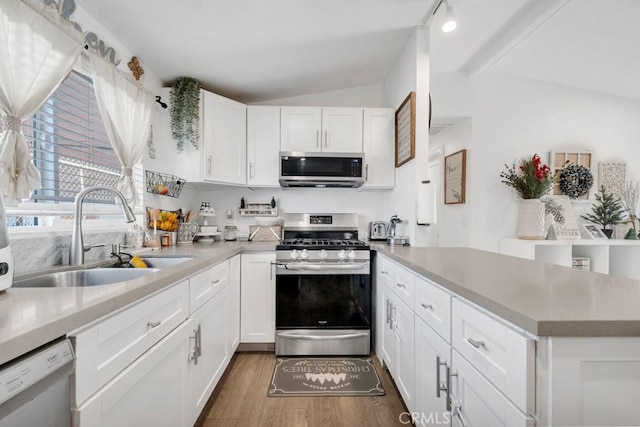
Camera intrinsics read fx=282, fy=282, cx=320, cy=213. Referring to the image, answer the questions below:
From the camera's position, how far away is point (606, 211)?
318 centimetres

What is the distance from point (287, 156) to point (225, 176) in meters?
0.60

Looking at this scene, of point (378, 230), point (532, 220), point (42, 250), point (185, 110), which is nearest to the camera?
point (42, 250)

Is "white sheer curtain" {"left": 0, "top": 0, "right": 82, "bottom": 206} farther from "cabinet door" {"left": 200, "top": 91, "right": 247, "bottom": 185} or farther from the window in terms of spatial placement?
"cabinet door" {"left": 200, "top": 91, "right": 247, "bottom": 185}

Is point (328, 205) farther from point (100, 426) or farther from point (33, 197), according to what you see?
point (100, 426)

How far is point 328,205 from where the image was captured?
2959 millimetres

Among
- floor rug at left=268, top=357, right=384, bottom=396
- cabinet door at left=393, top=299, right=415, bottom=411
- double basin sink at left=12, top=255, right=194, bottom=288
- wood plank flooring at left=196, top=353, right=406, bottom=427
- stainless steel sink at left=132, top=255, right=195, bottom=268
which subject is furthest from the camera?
floor rug at left=268, top=357, right=384, bottom=396

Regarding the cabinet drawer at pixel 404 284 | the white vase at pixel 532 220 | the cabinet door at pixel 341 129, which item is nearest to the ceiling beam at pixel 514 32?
the cabinet door at pixel 341 129

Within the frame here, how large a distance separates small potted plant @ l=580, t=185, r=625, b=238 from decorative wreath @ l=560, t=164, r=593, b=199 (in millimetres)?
216

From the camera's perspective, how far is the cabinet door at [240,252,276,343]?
2332 mm

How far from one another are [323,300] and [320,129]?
154cm

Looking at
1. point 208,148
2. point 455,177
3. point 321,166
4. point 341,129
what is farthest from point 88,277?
point 455,177

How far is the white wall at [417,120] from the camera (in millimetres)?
2092

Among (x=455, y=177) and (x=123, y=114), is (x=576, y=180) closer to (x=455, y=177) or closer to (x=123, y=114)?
(x=455, y=177)

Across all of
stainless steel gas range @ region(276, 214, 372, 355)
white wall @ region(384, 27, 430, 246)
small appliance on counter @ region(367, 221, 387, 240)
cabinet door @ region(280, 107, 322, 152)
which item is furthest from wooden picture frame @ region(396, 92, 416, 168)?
stainless steel gas range @ region(276, 214, 372, 355)
